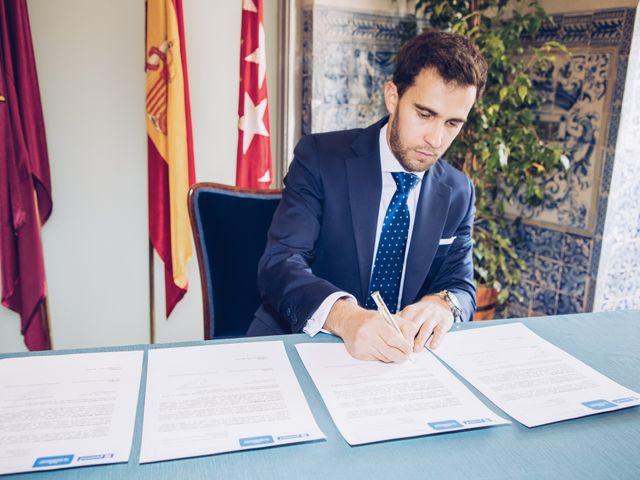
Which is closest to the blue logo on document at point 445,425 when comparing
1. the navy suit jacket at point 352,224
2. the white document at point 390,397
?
the white document at point 390,397

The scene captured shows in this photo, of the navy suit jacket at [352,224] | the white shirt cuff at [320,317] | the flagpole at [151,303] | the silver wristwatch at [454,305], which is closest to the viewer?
the white shirt cuff at [320,317]

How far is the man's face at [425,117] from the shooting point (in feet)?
5.06

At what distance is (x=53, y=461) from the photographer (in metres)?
0.77

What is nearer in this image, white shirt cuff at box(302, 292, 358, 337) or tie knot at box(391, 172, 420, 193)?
white shirt cuff at box(302, 292, 358, 337)

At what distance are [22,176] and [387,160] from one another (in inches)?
64.9

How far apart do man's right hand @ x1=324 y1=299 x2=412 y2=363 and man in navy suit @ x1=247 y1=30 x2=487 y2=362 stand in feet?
0.93

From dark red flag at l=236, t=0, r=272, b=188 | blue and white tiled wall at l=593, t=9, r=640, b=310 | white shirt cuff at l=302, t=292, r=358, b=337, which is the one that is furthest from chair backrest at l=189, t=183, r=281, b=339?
blue and white tiled wall at l=593, t=9, r=640, b=310

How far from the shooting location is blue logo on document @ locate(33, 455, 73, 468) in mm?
764

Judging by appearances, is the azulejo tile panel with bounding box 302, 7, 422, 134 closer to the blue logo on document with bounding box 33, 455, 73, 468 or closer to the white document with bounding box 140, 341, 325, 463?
the white document with bounding box 140, 341, 325, 463

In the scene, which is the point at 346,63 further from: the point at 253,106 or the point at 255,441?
the point at 255,441

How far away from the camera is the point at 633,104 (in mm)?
2611

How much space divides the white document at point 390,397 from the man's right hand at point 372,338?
2 centimetres

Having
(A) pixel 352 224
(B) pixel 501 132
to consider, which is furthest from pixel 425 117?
(B) pixel 501 132

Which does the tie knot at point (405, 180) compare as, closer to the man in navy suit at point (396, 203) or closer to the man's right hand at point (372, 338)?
the man in navy suit at point (396, 203)
